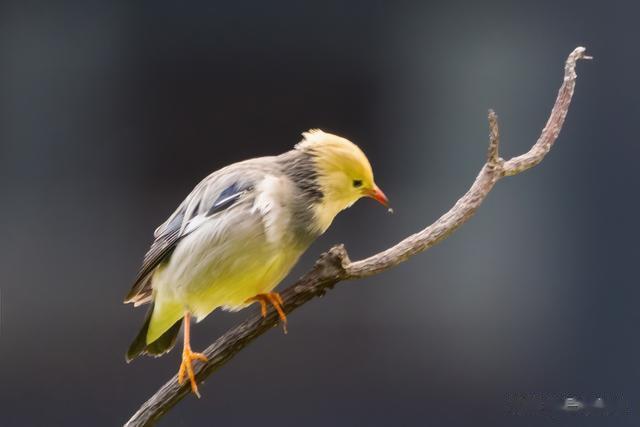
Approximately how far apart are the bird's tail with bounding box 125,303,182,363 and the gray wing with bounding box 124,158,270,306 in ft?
0.36

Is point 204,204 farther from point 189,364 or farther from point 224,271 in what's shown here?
point 189,364

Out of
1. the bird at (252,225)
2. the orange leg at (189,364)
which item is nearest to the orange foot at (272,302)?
the bird at (252,225)

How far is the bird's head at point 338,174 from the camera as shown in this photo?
1226 mm

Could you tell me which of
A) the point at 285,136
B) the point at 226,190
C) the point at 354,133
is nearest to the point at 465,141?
Result: the point at 354,133

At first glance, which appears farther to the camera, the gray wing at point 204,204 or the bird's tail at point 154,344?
the bird's tail at point 154,344

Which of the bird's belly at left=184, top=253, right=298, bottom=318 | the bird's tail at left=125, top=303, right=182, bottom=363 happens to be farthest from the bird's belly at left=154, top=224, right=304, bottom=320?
the bird's tail at left=125, top=303, right=182, bottom=363

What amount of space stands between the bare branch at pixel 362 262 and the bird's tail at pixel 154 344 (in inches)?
5.8

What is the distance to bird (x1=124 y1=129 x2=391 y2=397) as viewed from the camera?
1.24 meters

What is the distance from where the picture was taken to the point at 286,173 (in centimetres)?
130

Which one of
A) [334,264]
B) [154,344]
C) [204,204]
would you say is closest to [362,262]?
[334,264]

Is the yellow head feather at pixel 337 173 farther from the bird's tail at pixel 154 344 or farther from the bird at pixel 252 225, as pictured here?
the bird's tail at pixel 154 344

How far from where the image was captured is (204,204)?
1.30m

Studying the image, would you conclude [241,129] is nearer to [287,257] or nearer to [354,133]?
[354,133]

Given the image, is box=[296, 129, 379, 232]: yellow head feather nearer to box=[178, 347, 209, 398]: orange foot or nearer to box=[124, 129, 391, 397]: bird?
box=[124, 129, 391, 397]: bird
